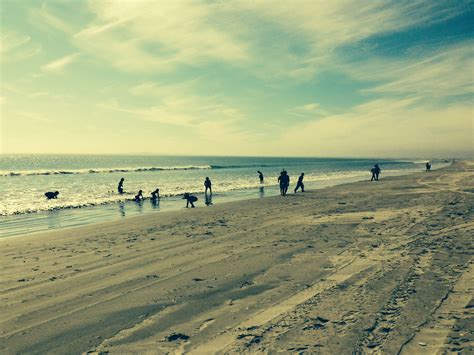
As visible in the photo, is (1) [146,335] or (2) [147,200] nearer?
(1) [146,335]

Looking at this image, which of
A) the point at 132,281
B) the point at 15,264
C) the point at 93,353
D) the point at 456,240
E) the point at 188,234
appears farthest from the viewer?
the point at 188,234

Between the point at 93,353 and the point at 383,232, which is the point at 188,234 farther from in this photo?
the point at 93,353

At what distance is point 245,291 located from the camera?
6316mm

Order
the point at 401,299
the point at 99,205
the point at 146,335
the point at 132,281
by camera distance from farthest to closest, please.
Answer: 1. the point at 99,205
2. the point at 132,281
3. the point at 401,299
4. the point at 146,335

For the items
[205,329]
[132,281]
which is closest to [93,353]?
[205,329]

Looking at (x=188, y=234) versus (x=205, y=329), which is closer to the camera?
(x=205, y=329)

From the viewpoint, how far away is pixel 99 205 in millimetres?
24172

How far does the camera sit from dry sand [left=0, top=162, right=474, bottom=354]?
4.53 metres

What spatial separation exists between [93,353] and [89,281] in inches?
121

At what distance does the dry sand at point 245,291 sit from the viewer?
178 inches

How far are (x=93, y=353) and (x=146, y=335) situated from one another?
0.70m

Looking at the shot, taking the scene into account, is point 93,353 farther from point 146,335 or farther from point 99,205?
point 99,205

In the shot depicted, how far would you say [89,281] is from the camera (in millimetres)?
7156

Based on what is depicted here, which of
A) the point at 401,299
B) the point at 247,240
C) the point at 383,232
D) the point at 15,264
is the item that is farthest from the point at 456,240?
the point at 15,264
